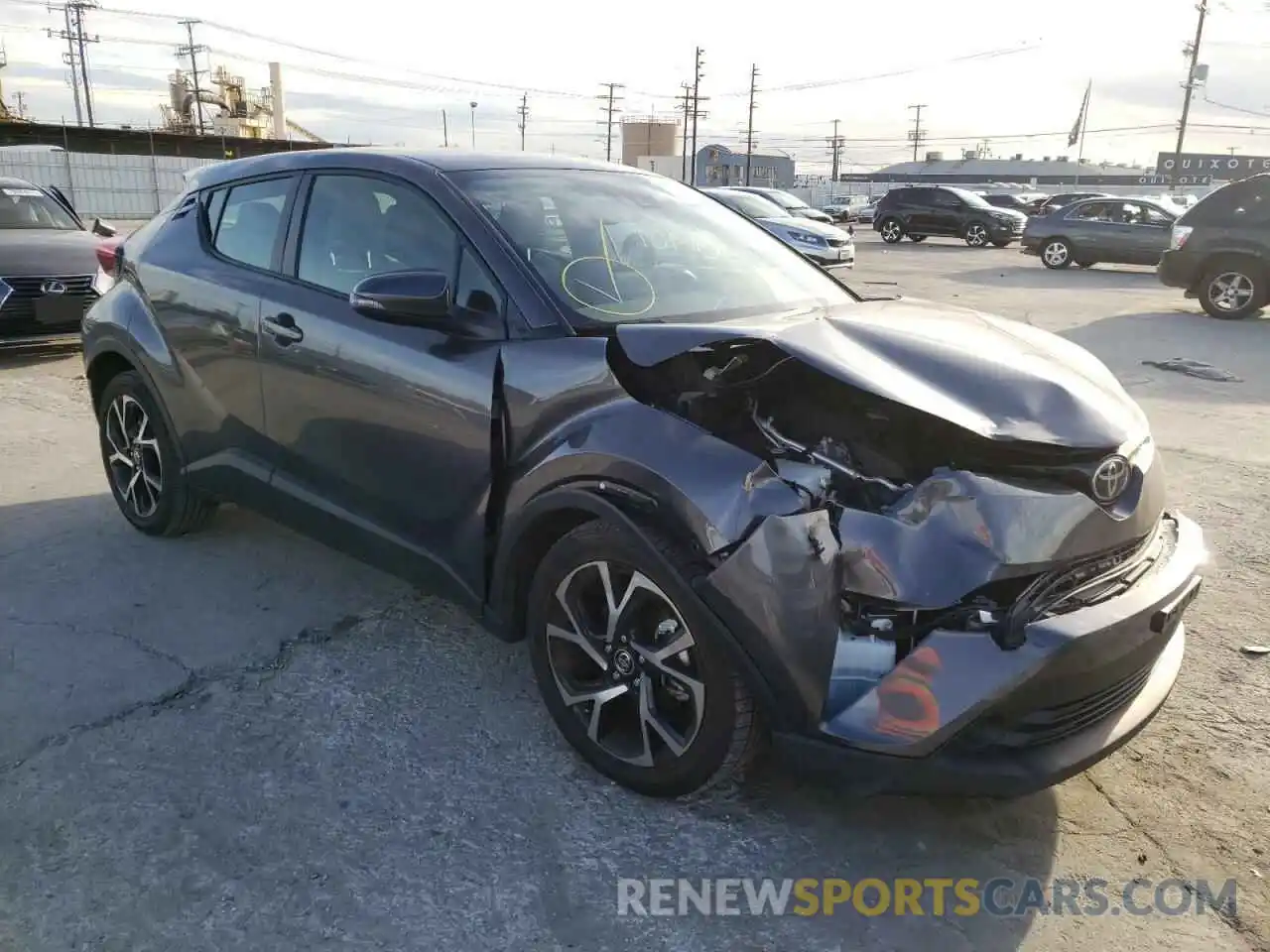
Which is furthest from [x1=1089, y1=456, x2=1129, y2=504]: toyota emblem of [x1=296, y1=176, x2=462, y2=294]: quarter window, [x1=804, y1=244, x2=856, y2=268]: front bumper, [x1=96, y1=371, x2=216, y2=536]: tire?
[x1=804, y1=244, x2=856, y2=268]: front bumper

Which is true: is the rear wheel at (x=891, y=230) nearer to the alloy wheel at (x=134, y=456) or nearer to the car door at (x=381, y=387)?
the alloy wheel at (x=134, y=456)

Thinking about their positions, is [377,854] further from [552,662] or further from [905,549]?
[905,549]

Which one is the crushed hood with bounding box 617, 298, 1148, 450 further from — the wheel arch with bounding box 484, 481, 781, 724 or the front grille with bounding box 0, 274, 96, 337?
the front grille with bounding box 0, 274, 96, 337

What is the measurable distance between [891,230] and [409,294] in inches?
1143

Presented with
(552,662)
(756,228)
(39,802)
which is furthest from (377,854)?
(756,228)

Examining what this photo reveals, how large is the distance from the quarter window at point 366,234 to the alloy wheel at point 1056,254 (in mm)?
20356

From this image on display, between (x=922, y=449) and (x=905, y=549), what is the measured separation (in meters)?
0.30

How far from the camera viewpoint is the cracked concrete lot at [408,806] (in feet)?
7.52

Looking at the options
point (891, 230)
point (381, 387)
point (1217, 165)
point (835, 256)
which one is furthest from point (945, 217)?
point (1217, 165)

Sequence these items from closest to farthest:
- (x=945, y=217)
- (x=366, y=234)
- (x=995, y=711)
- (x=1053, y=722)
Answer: (x=995, y=711)
(x=1053, y=722)
(x=366, y=234)
(x=945, y=217)

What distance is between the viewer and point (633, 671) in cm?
262

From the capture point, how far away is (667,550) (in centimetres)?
242

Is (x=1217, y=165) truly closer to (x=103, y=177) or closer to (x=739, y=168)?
(x=739, y=168)

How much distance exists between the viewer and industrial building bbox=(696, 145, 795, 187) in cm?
7669
